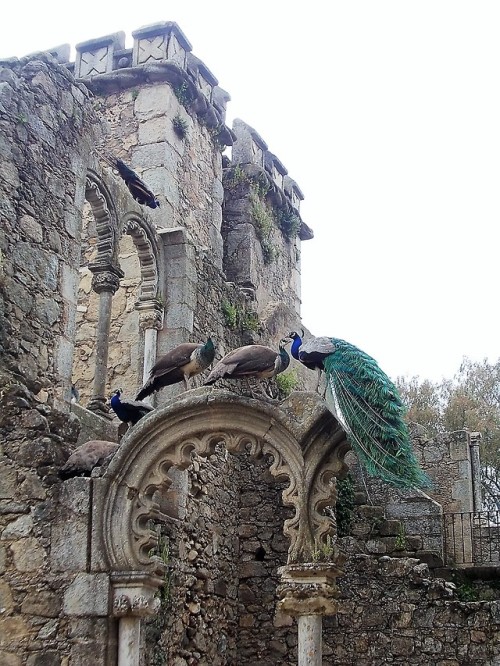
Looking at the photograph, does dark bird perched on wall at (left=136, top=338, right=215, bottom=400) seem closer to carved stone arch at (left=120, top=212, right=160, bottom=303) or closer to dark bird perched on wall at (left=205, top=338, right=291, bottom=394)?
dark bird perched on wall at (left=205, top=338, right=291, bottom=394)

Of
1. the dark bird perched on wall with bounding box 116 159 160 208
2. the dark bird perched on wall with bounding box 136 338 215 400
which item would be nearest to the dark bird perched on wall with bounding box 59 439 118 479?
the dark bird perched on wall with bounding box 136 338 215 400

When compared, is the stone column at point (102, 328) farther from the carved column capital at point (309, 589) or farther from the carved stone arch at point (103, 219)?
the carved column capital at point (309, 589)

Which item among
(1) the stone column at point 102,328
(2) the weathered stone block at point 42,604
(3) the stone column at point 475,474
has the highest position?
(1) the stone column at point 102,328

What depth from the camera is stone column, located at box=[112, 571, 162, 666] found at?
6.65m

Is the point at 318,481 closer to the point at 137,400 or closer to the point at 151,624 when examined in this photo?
the point at 137,400

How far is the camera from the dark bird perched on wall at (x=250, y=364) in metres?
7.14

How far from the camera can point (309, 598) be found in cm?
670

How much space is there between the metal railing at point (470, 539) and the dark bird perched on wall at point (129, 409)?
6866 millimetres

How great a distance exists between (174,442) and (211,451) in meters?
0.33

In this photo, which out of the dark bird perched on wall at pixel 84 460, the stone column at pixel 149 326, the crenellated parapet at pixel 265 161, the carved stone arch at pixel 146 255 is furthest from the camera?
the crenellated parapet at pixel 265 161

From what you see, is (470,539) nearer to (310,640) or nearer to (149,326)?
(149,326)

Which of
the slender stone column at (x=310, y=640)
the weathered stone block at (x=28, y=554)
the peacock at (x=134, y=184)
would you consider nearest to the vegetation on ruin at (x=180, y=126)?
the peacock at (x=134, y=184)

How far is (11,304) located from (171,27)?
25.3 ft

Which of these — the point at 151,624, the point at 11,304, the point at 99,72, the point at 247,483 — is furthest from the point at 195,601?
the point at 99,72
